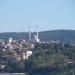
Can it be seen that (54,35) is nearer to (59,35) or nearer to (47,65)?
(59,35)

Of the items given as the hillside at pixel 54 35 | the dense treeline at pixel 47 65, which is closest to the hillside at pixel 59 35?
the hillside at pixel 54 35

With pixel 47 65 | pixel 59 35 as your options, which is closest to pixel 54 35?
pixel 59 35

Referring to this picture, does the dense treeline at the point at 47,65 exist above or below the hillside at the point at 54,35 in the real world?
below

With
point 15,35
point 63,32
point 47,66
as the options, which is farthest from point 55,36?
point 47,66

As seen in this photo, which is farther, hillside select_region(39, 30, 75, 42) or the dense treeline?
hillside select_region(39, 30, 75, 42)

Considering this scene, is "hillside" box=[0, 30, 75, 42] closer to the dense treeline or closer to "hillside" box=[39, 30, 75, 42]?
"hillside" box=[39, 30, 75, 42]

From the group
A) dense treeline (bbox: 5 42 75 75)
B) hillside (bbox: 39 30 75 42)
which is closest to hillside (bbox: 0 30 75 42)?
hillside (bbox: 39 30 75 42)

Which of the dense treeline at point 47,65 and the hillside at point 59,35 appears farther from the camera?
the hillside at point 59,35

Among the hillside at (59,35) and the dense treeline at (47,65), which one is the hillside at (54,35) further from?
the dense treeline at (47,65)

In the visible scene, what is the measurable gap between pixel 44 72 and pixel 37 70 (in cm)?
48

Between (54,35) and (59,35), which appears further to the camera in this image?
(54,35)

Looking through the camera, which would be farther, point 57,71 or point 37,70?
point 37,70

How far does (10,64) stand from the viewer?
18.4m

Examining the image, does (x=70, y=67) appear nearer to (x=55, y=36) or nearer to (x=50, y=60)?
(x=50, y=60)
